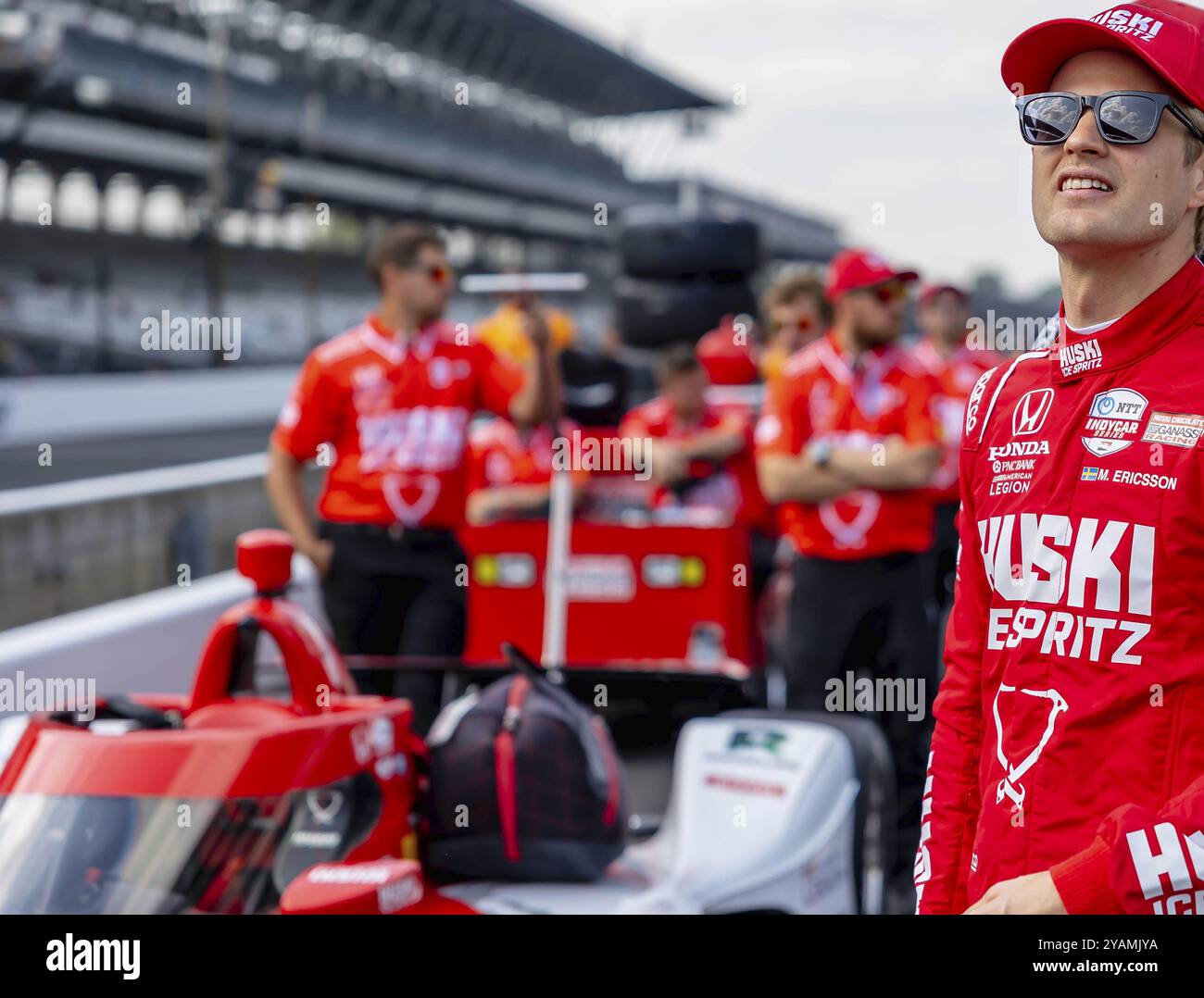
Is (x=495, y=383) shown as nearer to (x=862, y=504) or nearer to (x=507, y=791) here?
(x=862, y=504)

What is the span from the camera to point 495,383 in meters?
5.59

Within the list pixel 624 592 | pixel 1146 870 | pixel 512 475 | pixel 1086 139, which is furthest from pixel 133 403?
pixel 1146 870

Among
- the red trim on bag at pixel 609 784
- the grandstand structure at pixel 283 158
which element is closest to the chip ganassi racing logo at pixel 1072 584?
the red trim on bag at pixel 609 784

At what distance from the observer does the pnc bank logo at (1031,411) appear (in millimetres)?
1948

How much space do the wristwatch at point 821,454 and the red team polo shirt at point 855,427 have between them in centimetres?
8

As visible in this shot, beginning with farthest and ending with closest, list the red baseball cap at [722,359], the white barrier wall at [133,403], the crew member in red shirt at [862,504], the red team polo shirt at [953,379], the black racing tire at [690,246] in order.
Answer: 1. the white barrier wall at [133,403]
2. the red baseball cap at [722,359]
3. the black racing tire at [690,246]
4. the red team polo shirt at [953,379]
5. the crew member in red shirt at [862,504]

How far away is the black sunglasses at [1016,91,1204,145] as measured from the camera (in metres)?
1.83

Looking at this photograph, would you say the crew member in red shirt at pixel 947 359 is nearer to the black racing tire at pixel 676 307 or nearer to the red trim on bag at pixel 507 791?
the black racing tire at pixel 676 307

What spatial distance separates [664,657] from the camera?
24.2 feet

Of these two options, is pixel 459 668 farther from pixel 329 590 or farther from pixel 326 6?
pixel 326 6

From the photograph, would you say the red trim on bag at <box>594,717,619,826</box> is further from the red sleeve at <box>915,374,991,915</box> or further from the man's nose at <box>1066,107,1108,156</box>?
the man's nose at <box>1066,107,1108,156</box>

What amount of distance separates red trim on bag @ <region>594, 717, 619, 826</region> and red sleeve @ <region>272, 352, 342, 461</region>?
2.00 meters

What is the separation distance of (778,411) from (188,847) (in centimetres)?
325
